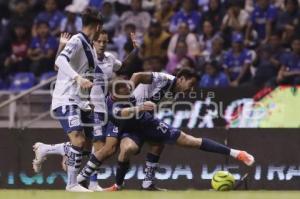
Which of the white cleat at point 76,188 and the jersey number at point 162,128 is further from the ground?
the jersey number at point 162,128

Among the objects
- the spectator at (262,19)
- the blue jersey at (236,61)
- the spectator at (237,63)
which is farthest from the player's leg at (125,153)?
the spectator at (262,19)

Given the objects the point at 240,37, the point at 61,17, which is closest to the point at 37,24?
the point at 61,17

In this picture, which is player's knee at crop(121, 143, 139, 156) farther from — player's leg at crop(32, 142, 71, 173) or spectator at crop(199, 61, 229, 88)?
spectator at crop(199, 61, 229, 88)

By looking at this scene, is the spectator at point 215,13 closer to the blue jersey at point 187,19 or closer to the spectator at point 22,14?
the blue jersey at point 187,19

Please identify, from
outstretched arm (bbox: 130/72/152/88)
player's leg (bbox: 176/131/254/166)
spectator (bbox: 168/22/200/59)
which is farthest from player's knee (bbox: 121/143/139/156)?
spectator (bbox: 168/22/200/59)

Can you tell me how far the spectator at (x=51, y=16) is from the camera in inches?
837

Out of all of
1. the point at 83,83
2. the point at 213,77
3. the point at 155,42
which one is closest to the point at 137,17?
the point at 155,42

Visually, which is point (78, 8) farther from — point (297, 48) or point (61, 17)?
point (297, 48)

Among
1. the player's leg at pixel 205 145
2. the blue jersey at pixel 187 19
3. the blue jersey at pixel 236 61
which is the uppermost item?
the blue jersey at pixel 187 19

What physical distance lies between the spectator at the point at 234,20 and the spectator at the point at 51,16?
388cm

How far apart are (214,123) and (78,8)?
5619 millimetres

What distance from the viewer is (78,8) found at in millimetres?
21359

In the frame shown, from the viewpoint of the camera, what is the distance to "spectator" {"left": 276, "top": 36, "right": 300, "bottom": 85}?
17.8 meters

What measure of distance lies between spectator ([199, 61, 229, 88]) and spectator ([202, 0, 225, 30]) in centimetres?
170
